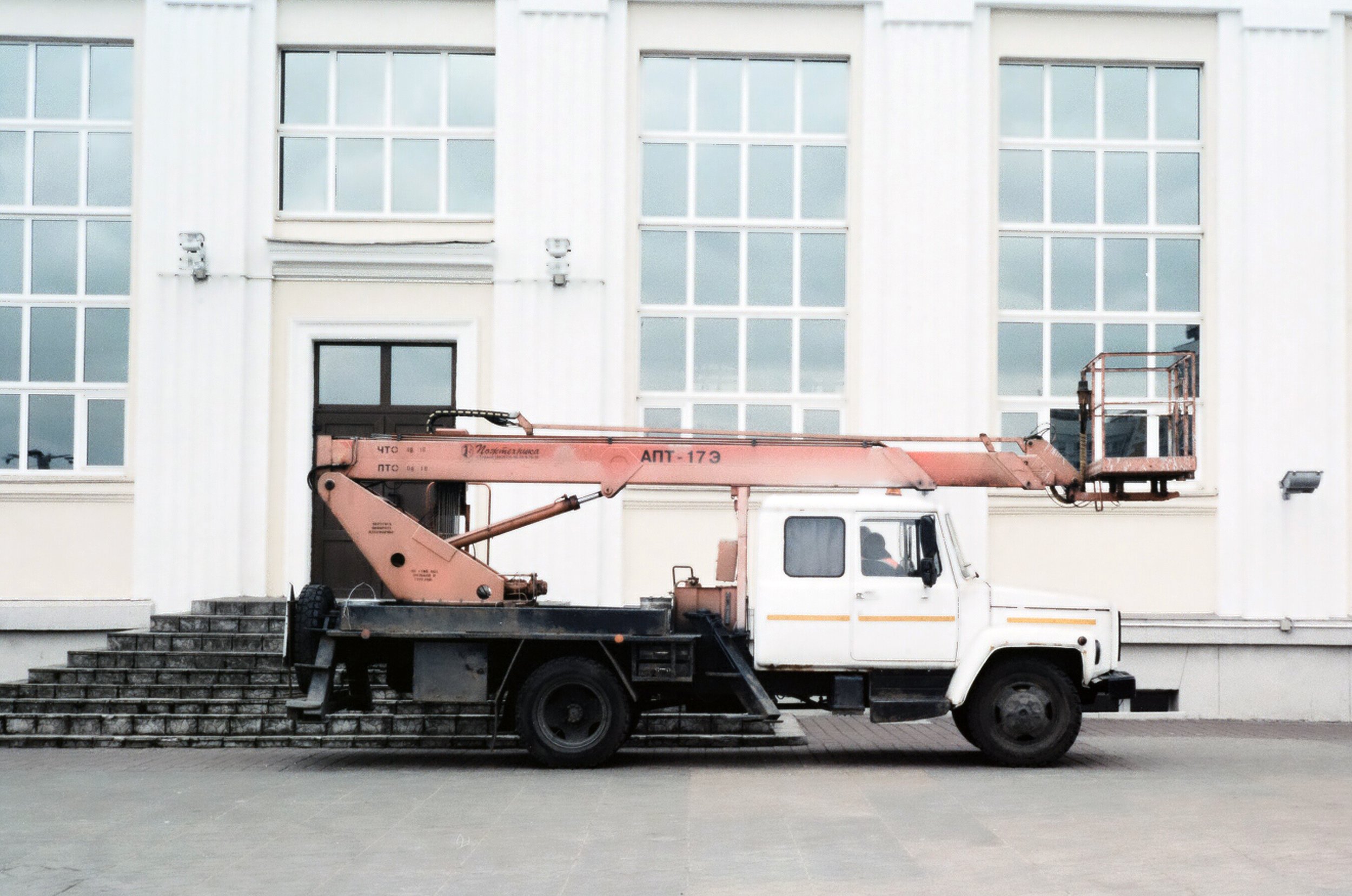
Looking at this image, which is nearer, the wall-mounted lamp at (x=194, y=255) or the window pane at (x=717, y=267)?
the wall-mounted lamp at (x=194, y=255)

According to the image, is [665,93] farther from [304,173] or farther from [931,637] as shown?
[931,637]

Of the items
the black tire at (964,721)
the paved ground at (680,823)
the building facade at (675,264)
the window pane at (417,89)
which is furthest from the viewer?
the window pane at (417,89)

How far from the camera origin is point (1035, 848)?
337 inches

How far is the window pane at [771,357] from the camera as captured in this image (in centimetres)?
1706

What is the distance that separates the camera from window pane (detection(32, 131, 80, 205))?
16.9 m

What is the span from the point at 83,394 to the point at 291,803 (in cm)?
821

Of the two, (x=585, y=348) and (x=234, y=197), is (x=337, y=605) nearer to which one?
(x=585, y=348)

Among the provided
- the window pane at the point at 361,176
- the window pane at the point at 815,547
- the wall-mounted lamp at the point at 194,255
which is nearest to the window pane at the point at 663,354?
the window pane at the point at 361,176

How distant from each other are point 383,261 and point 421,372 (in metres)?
1.29

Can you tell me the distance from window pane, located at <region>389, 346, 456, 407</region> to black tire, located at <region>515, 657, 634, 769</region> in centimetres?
568

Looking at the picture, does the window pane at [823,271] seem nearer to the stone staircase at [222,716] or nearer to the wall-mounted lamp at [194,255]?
the stone staircase at [222,716]

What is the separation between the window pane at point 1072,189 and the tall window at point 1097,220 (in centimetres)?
1

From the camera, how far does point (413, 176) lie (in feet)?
56.1

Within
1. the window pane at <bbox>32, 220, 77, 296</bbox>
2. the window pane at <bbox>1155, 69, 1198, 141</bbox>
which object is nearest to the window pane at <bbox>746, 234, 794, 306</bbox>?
the window pane at <bbox>1155, 69, 1198, 141</bbox>
